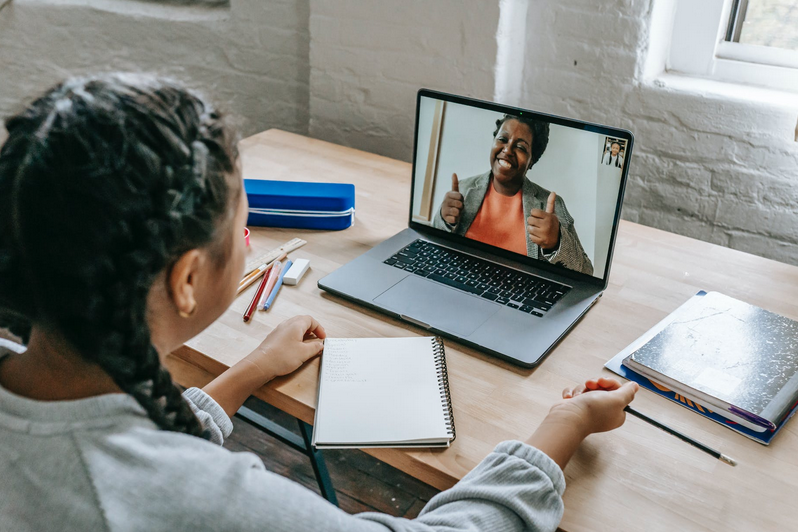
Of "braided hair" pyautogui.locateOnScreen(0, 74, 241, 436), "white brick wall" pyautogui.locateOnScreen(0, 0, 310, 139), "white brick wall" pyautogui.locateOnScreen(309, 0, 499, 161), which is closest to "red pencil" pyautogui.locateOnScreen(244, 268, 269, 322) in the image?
"braided hair" pyautogui.locateOnScreen(0, 74, 241, 436)

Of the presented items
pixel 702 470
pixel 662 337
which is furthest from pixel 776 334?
pixel 702 470

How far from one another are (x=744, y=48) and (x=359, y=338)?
1.17 metres

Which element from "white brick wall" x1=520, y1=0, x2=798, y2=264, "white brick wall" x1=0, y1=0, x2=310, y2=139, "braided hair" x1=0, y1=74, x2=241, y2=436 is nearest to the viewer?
"braided hair" x1=0, y1=74, x2=241, y2=436

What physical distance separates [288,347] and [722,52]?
4.11 feet

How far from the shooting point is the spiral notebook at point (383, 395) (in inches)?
29.3

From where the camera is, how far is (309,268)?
43.5 inches

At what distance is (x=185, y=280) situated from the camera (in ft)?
1.92

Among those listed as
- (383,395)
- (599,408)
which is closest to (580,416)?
(599,408)

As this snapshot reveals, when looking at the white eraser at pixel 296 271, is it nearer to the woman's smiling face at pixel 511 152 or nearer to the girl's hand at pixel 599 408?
the woman's smiling face at pixel 511 152

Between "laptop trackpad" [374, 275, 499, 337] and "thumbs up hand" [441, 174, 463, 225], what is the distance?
15 cm

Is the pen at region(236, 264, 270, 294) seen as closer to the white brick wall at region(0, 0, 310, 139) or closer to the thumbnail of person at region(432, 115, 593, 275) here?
the thumbnail of person at region(432, 115, 593, 275)

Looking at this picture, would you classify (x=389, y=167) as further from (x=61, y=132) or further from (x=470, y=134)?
(x=61, y=132)

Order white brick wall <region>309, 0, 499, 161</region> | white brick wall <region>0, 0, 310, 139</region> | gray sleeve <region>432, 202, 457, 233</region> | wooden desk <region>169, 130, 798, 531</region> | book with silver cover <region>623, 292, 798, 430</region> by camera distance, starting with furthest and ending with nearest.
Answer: white brick wall <region>0, 0, 310, 139</region>, white brick wall <region>309, 0, 499, 161</region>, gray sleeve <region>432, 202, 457, 233</region>, book with silver cover <region>623, 292, 798, 430</region>, wooden desk <region>169, 130, 798, 531</region>

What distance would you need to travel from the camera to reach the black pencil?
28.5 inches
